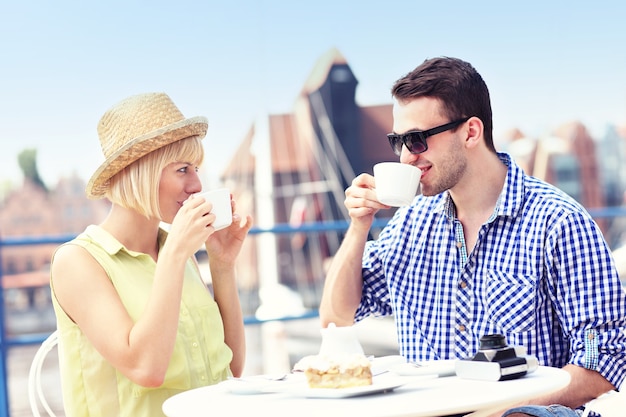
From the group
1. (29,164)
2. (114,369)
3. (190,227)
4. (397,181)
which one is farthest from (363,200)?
(29,164)

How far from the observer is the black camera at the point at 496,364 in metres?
1.17

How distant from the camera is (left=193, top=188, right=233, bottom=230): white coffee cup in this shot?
150 cm

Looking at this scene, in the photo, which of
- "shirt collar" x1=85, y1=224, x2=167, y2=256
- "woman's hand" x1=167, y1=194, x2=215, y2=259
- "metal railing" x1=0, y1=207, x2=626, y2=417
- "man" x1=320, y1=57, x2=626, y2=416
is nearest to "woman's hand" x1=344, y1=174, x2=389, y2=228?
"man" x1=320, y1=57, x2=626, y2=416

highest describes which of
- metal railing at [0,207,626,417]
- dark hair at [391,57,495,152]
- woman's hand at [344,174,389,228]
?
dark hair at [391,57,495,152]

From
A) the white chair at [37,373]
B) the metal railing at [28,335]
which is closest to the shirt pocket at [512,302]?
the white chair at [37,373]

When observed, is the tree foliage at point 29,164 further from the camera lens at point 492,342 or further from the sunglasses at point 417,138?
the camera lens at point 492,342

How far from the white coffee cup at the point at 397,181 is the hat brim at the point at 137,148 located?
1.28 ft

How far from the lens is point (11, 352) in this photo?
281 centimetres

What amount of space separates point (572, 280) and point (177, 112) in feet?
2.67

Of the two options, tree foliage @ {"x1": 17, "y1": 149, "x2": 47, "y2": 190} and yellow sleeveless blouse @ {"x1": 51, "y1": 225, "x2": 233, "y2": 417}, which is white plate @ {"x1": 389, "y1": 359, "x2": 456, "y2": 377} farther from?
tree foliage @ {"x1": 17, "y1": 149, "x2": 47, "y2": 190}

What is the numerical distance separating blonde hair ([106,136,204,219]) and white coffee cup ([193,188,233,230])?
13 centimetres

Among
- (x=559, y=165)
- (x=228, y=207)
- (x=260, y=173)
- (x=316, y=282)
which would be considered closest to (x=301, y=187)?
(x=316, y=282)

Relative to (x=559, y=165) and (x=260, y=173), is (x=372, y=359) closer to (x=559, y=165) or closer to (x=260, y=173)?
(x=260, y=173)

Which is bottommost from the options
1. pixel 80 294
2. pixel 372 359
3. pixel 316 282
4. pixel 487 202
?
pixel 316 282
